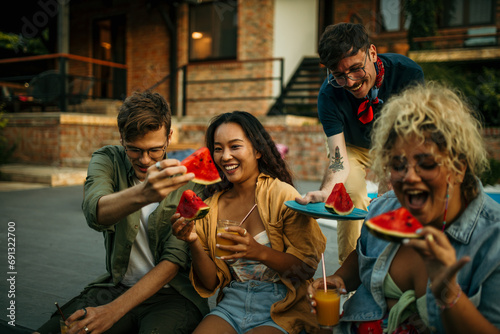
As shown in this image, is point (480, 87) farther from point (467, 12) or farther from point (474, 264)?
point (474, 264)

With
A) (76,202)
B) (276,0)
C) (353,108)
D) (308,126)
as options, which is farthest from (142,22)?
(353,108)

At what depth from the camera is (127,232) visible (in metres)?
2.50

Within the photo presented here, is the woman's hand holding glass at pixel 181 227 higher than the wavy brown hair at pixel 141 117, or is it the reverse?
the wavy brown hair at pixel 141 117

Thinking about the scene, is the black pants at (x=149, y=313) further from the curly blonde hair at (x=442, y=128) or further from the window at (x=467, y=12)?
the window at (x=467, y=12)

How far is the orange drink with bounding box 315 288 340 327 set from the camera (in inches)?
77.8

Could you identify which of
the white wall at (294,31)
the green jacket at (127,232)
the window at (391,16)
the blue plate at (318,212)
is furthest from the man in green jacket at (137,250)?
the window at (391,16)

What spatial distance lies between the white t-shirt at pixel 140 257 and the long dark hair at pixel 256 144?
0.48m

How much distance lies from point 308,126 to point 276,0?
5.15 m

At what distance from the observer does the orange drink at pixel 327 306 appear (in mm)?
1976

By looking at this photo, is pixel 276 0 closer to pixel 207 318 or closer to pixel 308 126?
pixel 308 126

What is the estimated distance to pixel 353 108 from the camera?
3.50 m

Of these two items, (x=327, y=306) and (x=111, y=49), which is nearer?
(x=327, y=306)

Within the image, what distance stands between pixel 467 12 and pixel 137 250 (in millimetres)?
14746

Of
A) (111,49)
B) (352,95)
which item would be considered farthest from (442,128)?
(111,49)
